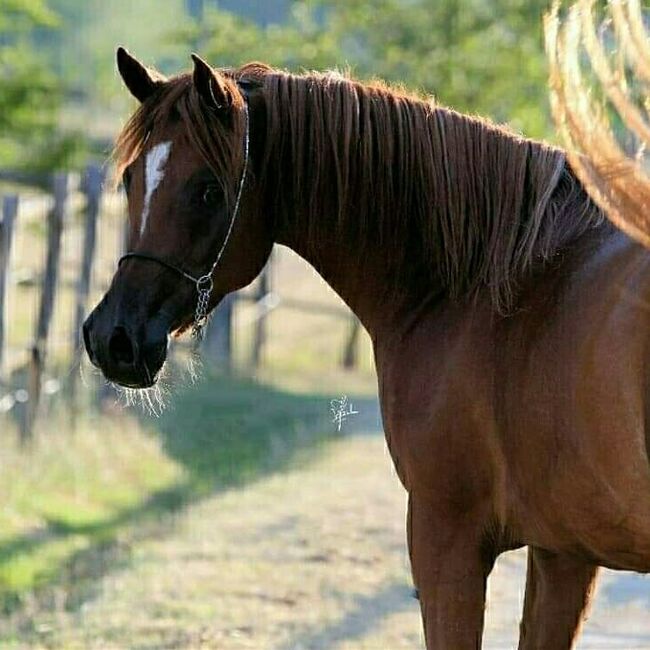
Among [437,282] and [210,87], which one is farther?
[437,282]

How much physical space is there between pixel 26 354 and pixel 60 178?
117cm

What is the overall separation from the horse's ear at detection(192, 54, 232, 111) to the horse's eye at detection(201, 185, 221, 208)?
186 mm

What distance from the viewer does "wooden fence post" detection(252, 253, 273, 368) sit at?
12.9m

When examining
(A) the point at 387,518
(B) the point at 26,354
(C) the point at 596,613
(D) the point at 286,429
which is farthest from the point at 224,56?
(C) the point at 596,613

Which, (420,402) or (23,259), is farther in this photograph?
(23,259)

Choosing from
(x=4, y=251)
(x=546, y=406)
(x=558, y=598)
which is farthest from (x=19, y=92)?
(x=546, y=406)

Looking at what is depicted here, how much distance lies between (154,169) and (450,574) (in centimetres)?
117

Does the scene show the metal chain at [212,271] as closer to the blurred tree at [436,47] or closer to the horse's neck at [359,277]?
the horse's neck at [359,277]

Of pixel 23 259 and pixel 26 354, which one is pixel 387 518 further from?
pixel 23 259

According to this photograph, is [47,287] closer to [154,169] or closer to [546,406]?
[154,169]

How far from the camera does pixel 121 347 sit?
3.27m

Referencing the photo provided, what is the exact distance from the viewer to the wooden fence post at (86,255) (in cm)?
890

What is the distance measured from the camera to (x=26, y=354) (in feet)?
26.8

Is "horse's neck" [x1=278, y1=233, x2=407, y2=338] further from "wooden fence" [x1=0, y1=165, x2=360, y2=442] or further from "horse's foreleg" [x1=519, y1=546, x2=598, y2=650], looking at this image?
"wooden fence" [x1=0, y1=165, x2=360, y2=442]
